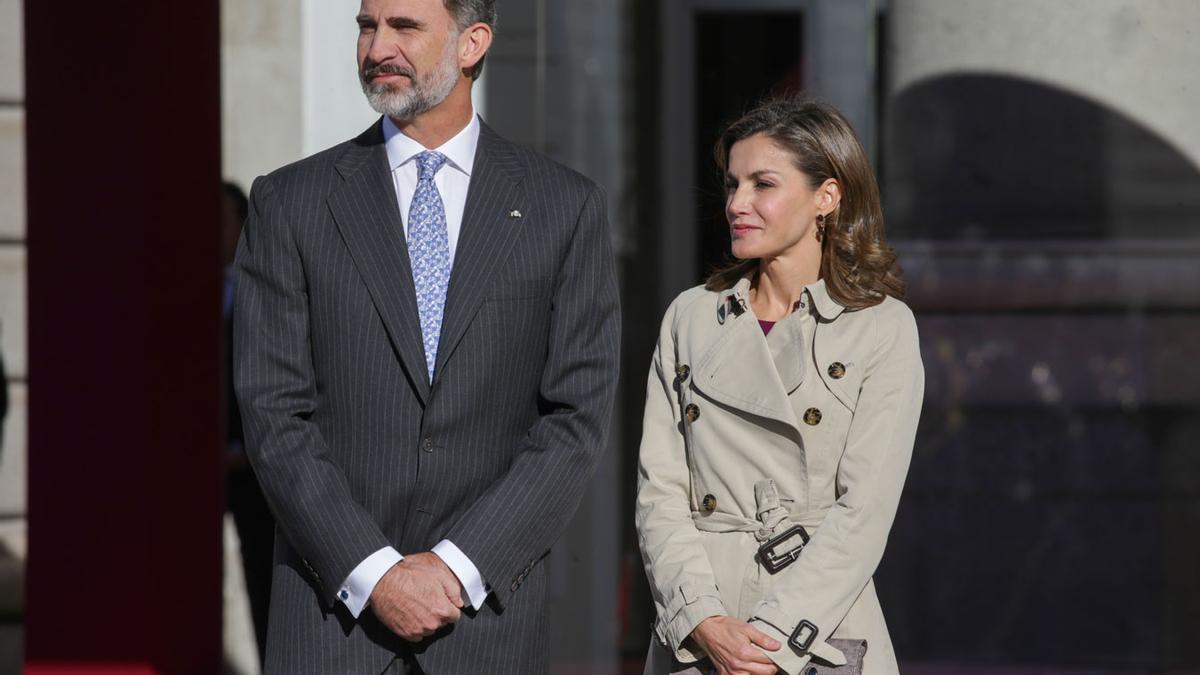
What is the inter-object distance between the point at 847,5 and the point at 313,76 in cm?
201

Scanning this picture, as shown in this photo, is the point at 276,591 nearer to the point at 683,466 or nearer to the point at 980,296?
the point at 683,466

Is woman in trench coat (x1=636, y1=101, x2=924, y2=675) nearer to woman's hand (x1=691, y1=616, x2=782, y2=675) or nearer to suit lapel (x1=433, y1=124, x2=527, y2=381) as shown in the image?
woman's hand (x1=691, y1=616, x2=782, y2=675)

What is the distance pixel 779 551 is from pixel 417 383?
2.40ft

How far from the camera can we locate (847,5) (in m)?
5.55

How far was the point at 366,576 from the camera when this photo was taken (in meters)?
2.77

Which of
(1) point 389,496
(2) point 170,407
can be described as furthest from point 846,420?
(2) point 170,407

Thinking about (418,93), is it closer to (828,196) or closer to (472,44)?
(472,44)

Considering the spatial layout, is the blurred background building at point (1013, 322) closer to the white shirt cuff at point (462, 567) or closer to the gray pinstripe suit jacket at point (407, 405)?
the gray pinstripe suit jacket at point (407, 405)

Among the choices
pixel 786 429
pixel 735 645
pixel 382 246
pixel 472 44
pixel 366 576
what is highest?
pixel 472 44

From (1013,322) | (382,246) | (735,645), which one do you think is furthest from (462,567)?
(1013,322)

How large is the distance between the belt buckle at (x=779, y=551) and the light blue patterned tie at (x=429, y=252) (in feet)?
2.31

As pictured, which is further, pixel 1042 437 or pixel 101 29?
pixel 1042 437

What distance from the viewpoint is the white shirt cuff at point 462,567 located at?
2.79 meters

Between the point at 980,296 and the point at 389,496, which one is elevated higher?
the point at 980,296
